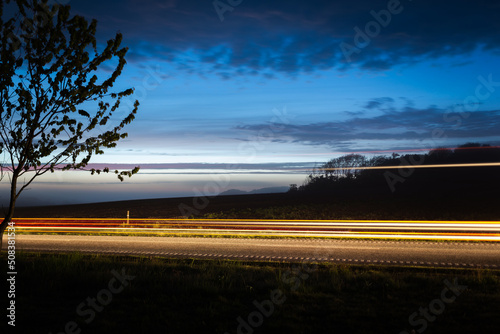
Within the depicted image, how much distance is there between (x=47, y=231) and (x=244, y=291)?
Result: 18427 millimetres

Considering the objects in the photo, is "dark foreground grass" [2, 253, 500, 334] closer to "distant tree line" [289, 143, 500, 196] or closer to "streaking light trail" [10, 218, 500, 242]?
"streaking light trail" [10, 218, 500, 242]

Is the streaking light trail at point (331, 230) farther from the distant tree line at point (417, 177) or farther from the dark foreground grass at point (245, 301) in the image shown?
the distant tree line at point (417, 177)

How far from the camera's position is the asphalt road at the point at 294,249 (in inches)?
488

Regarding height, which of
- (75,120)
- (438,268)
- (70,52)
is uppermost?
(70,52)

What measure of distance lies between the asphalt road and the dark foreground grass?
7.14 feet

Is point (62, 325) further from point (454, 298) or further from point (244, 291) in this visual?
point (454, 298)

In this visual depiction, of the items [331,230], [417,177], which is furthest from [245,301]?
[417,177]

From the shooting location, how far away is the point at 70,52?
34.8 ft

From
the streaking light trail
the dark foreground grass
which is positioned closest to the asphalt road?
the streaking light trail

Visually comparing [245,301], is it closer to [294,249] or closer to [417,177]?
[294,249]

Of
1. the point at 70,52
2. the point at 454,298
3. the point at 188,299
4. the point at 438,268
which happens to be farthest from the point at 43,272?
the point at 438,268

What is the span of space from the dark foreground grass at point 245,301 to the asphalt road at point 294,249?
2.18 meters

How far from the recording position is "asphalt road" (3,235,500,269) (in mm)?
12406

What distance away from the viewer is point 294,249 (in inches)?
575
